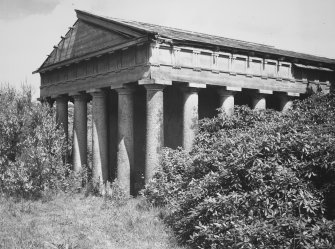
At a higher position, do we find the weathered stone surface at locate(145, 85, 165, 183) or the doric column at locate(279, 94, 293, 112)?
the doric column at locate(279, 94, 293, 112)

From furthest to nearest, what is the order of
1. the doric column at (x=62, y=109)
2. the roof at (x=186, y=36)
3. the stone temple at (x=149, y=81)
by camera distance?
the doric column at (x=62, y=109), the roof at (x=186, y=36), the stone temple at (x=149, y=81)

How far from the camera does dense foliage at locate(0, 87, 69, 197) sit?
54.7ft

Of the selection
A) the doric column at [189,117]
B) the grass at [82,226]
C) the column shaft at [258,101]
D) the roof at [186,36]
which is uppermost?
the roof at [186,36]

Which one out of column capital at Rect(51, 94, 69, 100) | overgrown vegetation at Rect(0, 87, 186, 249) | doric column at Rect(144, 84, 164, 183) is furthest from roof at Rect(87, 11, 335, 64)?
overgrown vegetation at Rect(0, 87, 186, 249)

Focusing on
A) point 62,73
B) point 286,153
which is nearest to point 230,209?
point 286,153

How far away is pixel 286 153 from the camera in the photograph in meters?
9.91

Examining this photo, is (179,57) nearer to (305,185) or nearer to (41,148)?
(41,148)

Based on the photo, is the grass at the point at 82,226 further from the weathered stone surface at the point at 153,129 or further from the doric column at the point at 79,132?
the doric column at the point at 79,132

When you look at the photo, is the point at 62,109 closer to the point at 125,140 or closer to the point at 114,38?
the point at 114,38

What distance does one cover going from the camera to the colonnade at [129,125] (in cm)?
1560

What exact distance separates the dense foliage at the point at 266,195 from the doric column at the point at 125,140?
5.50 meters

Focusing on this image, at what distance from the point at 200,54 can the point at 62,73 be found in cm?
1005

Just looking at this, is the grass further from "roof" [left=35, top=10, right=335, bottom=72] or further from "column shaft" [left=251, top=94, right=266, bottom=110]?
"column shaft" [left=251, top=94, right=266, bottom=110]

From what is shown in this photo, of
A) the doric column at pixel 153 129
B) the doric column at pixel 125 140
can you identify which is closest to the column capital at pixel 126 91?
the doric column at pixel 125 140
